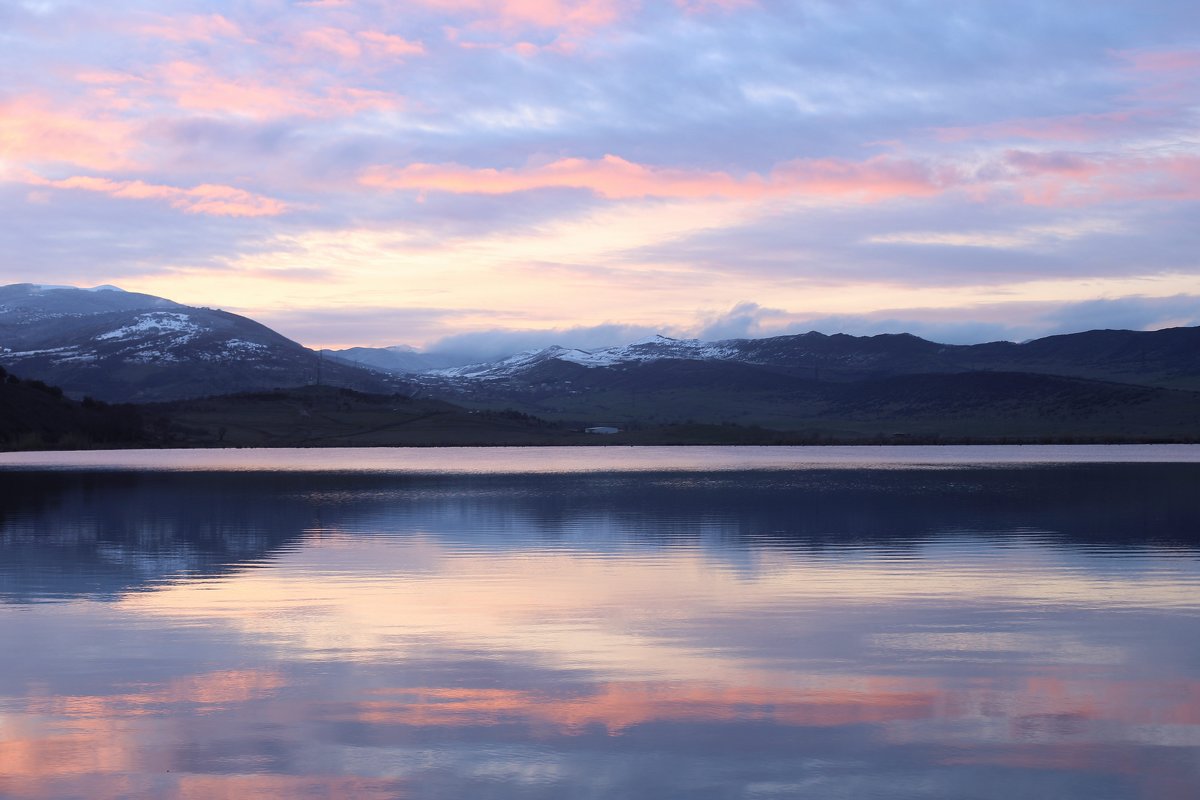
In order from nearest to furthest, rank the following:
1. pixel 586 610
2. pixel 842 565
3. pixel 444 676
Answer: pixel 444 676 < pixel 586 610 < pixel 842 565

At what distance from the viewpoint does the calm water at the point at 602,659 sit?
12.0 m

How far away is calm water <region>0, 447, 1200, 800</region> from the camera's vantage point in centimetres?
1202

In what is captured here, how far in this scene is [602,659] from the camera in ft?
56.9

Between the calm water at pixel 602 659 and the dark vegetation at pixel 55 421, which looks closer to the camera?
the calm water at pixel 602 659

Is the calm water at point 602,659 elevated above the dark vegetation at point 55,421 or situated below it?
below

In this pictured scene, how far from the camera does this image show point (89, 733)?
44.0ft

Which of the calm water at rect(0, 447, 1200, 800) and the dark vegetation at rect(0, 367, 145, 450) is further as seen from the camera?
the dark vegetation at rect(0, 367, 145, 450)

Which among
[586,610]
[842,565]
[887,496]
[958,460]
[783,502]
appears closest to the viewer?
[586,610]

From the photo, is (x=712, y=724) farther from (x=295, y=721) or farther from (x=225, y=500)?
(x=225, y=500)

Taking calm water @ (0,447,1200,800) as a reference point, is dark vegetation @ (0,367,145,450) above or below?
above

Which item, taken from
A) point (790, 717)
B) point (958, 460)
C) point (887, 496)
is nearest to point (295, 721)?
point (790, 717)

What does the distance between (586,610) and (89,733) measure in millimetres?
9777

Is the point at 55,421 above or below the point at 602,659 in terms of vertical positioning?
above

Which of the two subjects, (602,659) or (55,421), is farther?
(55,421)
